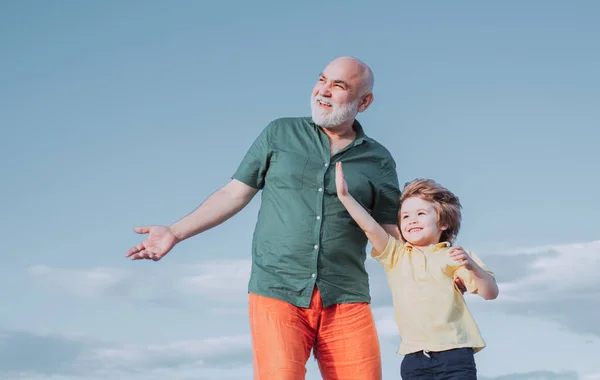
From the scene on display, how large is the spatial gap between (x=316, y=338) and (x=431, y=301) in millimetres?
890

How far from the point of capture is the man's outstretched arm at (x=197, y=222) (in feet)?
20.5

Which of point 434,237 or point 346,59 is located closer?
point 434,237

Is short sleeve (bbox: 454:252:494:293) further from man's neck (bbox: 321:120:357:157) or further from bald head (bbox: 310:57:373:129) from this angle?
bald head (bbox: 310:57:373:129)

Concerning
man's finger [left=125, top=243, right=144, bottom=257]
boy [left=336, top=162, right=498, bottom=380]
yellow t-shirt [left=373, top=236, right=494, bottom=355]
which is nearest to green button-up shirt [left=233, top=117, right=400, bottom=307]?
boy [left=336, top=162, right=498, bottom=380]

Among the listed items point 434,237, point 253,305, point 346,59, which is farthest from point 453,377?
point 346,59

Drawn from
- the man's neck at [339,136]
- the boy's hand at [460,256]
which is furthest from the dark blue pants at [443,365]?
the man's neck at [339,136]

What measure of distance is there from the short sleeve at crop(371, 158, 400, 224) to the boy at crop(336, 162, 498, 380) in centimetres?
17

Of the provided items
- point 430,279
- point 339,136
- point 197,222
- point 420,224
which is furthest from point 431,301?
point 197,222

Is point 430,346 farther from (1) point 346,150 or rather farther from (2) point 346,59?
(2) point 346,59

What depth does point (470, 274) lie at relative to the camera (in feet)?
18.8

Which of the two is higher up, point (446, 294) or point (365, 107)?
point (365, 107)

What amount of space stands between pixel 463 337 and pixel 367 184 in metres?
1.30

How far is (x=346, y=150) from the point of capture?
6410mm

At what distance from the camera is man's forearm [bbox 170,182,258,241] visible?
6383 mm
